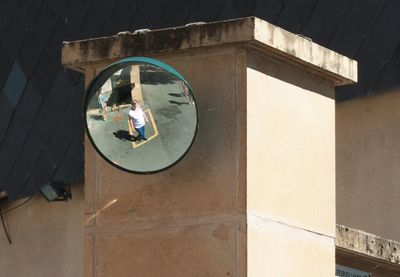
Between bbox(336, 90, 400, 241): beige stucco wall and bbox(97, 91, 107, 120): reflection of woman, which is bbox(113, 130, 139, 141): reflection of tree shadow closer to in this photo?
bbox(97, 91, 107, 120): reflection of woman

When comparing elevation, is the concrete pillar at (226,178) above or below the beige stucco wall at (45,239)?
below

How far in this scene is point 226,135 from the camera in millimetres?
7094

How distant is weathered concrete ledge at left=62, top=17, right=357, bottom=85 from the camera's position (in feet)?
23.3

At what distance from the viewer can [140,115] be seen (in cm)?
714

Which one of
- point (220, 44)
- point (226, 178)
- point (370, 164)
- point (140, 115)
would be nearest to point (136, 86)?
point (140, 115)

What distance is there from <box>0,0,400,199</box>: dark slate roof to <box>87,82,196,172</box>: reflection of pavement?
779cm

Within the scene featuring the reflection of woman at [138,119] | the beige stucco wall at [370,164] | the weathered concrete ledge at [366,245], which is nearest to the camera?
the reflection of woman at [138,119]

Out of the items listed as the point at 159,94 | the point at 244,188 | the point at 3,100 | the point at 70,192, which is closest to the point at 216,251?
the point at 244,188

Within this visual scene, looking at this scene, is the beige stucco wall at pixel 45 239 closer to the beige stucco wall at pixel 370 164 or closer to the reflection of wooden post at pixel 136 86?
the beige stucco wall at pixel 370 164

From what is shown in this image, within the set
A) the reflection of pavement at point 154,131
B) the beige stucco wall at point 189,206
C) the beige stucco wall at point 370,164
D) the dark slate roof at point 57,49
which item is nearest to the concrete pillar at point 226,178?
the beige stucco wall at point 189,206

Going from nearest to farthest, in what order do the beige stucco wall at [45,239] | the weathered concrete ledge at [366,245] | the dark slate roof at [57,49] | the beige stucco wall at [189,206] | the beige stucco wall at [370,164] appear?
the beige stucco wall at [189,206]
the weathered concrete ledge at [366,245]
the beige stucco wall at [370,164]
the dark slate roof at [57,49]
the beige stucco wall at [45,239]

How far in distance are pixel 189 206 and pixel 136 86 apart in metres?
0.65

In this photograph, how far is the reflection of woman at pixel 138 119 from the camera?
7.14 metres

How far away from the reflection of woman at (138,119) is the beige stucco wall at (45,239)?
9.80 meters
